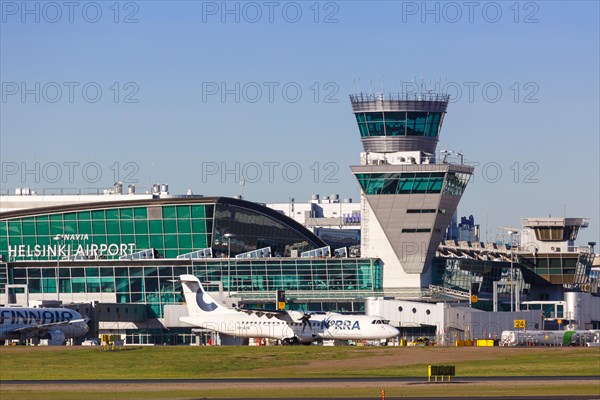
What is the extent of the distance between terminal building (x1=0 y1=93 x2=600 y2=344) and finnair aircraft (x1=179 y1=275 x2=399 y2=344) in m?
21.8

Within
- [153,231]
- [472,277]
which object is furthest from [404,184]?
[153,231]

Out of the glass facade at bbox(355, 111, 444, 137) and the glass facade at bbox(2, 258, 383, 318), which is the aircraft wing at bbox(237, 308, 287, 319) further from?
the glass facade at bbox(355, 111, 444, 137)

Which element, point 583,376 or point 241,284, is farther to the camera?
point 241,284

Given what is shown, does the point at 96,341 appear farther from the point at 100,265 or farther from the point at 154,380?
the point at 154,380

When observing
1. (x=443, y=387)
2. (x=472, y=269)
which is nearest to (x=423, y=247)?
(x=472, y=269)

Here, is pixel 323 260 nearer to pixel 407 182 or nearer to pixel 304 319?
pixel 407 182

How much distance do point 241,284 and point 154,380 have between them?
92.3m

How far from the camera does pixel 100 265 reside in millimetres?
191000

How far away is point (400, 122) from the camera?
179625 mm

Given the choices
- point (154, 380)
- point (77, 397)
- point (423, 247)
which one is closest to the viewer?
point (77, 397)

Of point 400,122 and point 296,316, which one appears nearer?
point 296,316

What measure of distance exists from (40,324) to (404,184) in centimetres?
5711

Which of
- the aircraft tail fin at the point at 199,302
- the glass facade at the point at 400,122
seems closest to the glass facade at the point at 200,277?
the glass facade at the point at 400,122

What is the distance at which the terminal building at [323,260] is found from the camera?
178500 mm
